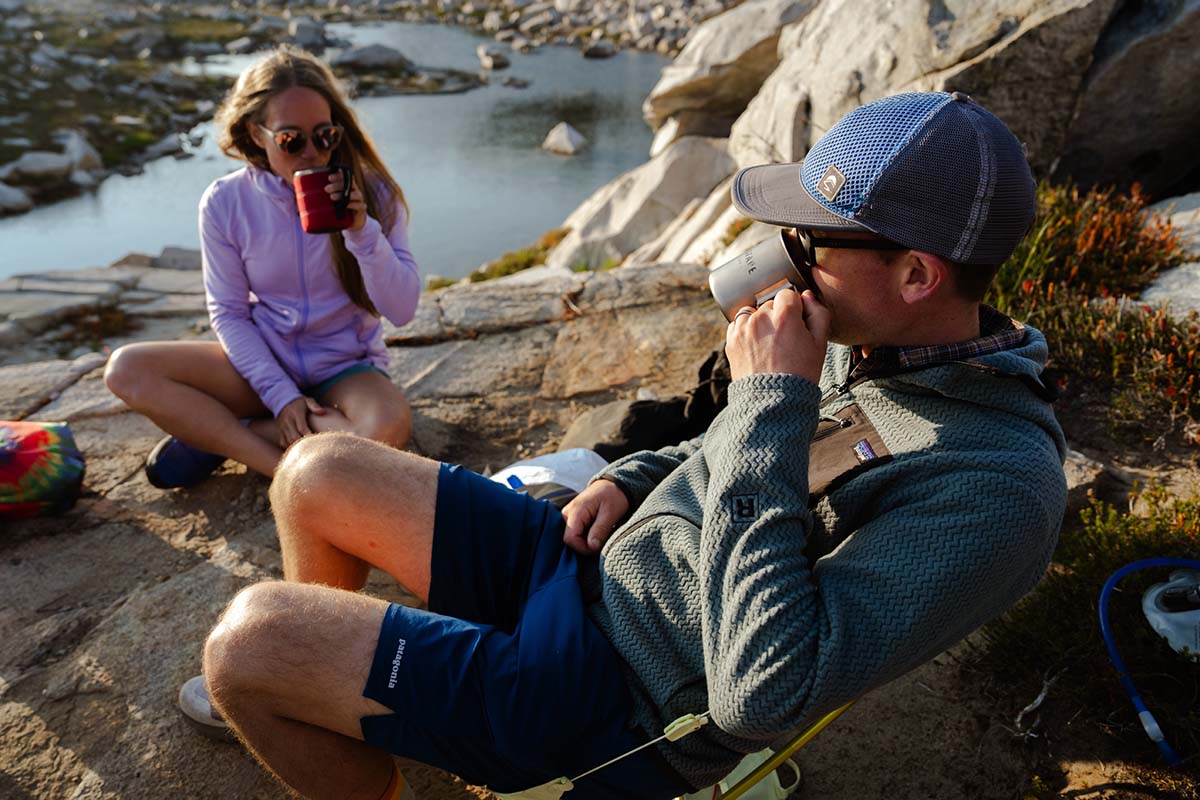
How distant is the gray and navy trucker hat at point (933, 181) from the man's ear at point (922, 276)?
0.13 feet

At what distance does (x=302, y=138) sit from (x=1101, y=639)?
3.37 m

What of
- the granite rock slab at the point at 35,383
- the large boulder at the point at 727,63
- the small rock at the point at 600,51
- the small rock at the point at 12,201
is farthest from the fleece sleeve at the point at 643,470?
the small rock at the point at 600,51

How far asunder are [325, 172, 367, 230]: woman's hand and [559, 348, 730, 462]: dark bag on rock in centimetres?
125

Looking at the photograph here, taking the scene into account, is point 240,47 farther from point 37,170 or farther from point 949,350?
point 949,350

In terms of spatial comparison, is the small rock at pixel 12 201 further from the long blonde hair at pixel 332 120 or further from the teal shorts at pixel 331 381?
the teal shorts at pixel 331 381

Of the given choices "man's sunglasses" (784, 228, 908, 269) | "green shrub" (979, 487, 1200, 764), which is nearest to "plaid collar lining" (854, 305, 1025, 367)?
"man's sunglasses" (784, 228, 908, 269)

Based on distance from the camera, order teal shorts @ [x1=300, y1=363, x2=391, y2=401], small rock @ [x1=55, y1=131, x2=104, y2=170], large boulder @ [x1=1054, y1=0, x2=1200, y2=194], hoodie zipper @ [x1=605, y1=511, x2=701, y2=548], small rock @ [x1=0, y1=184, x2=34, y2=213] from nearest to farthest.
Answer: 1. hoodie zipper @ [x1=605, y1=511, x2=701, y2=548]
2. teal shorts @ [x1=300, y1=363, x2=391, y2=401]
3. large boulder @ [x1=1054, y1=0, x2=1200, y2=194]
4. small rock @ [x1=0, y1=184, x2=34, y2=213]
5. small rock @ [x1=55, y1=131, x2=104, y2=170]

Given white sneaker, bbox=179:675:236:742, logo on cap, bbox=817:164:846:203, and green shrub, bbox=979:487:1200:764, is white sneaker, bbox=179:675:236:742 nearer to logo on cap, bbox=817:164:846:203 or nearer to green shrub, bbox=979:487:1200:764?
logo on cap, bbox=817:164:846:203

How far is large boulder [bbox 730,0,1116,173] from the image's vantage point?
16.3 feet

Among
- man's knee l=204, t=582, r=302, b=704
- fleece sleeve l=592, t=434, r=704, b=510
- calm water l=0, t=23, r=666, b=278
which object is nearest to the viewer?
man's knee l=204, t=582, r=302, b=704

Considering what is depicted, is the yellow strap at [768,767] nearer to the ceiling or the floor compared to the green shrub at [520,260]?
nearer to the ceiling

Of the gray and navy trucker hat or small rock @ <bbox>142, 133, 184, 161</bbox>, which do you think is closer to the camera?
the gray and navy trucker hat

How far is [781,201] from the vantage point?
193 cm

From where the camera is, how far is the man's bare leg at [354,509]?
2.16 m
